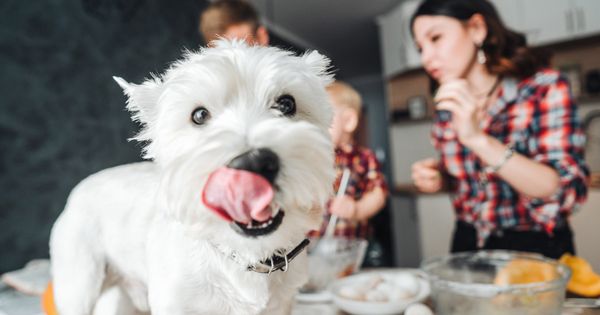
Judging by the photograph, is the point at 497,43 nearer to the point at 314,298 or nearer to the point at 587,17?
the point at 314,298

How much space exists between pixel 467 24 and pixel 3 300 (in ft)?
4.12

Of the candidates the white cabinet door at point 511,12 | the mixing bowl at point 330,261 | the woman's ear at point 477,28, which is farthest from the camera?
the white cabinet door at point 511,12

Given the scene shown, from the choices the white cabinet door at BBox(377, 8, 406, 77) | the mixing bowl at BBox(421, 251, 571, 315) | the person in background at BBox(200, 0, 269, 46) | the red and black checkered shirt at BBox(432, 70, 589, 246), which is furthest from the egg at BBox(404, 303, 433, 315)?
the white cabinet door at BBox(377, 8, 406, 77)

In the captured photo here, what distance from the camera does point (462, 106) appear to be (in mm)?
807

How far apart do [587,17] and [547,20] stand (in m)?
0.26

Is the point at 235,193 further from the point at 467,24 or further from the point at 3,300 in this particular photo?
the point at 467,24

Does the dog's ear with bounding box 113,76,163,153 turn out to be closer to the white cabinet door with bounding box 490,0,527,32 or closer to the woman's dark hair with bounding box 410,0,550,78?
the woman's dark hair with bounding box 410,0,550,78

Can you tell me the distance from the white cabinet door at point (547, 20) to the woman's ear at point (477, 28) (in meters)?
2.46

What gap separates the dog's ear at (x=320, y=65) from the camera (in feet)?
1.34

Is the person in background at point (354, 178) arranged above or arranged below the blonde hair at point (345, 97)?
below

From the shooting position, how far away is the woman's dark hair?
3.35 feet

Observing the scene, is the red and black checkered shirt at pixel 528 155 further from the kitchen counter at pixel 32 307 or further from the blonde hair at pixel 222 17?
the blonde hair at pixel 222 17

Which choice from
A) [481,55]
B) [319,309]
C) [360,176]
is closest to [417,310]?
[319,309]

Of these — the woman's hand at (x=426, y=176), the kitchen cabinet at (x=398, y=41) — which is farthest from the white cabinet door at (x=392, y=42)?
the woman's hand at (x=426, y=176)
